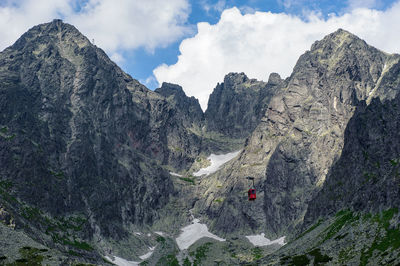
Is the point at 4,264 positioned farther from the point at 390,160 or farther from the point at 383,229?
the point at 390,160

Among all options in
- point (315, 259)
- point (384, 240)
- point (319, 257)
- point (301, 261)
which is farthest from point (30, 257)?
point (384, 240)

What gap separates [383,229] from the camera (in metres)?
106

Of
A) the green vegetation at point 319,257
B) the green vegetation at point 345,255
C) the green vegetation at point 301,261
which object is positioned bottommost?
the green vegetation at point 301,261

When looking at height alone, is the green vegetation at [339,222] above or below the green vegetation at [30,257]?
above

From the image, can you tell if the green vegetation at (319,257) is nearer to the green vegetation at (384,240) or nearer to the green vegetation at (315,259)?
the green vegetation at (315,259)

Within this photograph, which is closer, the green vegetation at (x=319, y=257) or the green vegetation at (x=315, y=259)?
the green vegetation at (x=319, y=257)

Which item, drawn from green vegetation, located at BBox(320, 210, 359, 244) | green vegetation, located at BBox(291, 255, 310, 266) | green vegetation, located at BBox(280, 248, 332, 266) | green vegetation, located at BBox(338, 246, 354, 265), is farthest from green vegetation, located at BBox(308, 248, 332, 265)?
green vegetation, located at BBox(320, 210, 359, 244)

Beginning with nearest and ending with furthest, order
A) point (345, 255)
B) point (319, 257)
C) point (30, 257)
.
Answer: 1. point (345, 255)
2. point (319, 257)
3. point (30, 257)

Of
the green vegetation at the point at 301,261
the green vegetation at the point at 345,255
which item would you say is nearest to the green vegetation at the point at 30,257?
the green vegetation at the point at 301,261

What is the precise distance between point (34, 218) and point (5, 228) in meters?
50.0

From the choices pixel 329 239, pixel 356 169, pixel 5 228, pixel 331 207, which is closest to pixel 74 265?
pixel 5 228

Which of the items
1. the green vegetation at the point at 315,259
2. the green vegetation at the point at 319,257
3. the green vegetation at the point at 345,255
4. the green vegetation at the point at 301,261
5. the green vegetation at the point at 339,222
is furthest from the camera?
the green vegetation at the point at 339,222

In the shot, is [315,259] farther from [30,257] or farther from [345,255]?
[30,257]

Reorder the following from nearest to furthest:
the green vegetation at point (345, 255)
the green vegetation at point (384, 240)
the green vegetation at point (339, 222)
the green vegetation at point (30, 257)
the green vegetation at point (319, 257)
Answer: the green vegetation at point (384, 240)
the green vegetation at point (345, 255)
the green vegetation at point (319, 257)
the green vegetation at point (30, 257)
the green vegetation at point (339, 222)
